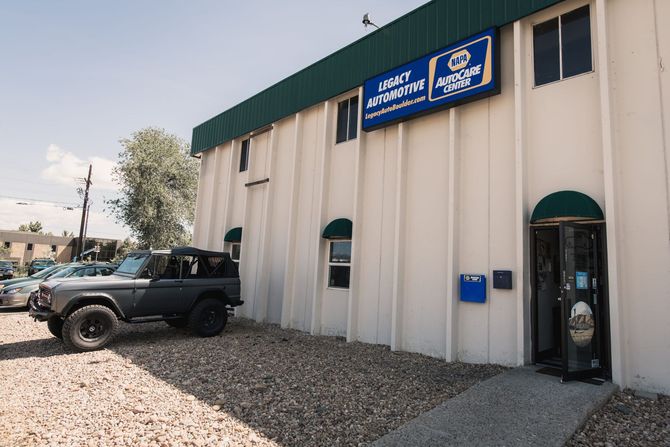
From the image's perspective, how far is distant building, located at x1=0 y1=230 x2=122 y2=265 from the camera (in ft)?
168

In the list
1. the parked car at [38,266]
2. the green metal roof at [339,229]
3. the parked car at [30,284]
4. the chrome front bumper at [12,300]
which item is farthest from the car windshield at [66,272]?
the parked car at [38,266]

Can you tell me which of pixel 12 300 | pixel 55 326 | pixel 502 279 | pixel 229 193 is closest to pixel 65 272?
pixel 12 300

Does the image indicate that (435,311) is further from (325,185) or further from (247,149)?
(247,149)

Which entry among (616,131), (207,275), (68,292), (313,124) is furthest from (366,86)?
(68,292)

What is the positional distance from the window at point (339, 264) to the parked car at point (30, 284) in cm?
813

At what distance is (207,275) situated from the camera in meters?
9.09

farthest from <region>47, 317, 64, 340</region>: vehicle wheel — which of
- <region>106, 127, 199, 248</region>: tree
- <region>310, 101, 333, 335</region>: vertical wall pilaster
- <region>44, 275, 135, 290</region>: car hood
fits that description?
<region>106, 127, 199, 248</region>: tree

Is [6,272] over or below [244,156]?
below

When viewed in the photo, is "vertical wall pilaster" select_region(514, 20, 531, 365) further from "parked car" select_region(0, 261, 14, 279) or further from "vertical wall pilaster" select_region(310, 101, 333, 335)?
"parked car" select_region(0, 261, 14, 279)

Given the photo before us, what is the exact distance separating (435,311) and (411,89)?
4764 millimetres

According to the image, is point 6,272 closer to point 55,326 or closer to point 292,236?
point 55,326

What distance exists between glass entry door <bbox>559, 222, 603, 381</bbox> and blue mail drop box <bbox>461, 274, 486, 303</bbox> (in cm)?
143

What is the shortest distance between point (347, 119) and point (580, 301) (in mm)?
6967

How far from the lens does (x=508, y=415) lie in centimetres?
417
